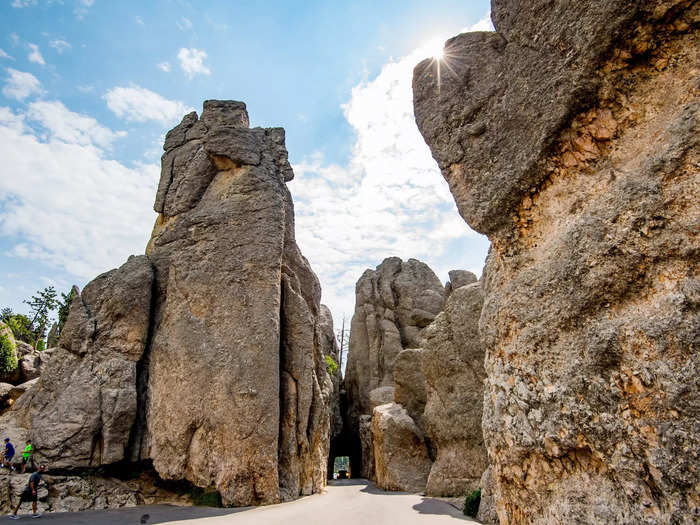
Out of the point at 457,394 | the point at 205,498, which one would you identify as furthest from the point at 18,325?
the point at 457,394

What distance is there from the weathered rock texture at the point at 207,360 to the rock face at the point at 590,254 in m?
10.4

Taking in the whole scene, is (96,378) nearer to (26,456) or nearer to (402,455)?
(26,456)

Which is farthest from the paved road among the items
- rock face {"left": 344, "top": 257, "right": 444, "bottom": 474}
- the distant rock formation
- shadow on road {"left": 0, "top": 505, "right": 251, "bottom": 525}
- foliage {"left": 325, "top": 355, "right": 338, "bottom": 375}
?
foliage {"left": 325, "top": 355, "right": 338, "bottom": 375}

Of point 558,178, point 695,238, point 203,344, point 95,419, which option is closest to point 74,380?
point 95,419

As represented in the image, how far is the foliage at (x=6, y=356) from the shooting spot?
25.1 m

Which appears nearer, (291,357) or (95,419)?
(95,419)

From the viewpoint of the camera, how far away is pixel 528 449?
13.1 feet

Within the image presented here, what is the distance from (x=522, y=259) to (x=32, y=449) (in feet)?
51.0

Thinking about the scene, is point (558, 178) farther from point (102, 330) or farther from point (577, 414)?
point (102, 330)

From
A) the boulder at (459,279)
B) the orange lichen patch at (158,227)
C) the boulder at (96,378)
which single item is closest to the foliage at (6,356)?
the orange lichen patch at (158,227)

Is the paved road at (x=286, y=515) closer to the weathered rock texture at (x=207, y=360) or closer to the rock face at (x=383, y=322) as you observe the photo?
the weathered rock texture at (x=207, y=360)

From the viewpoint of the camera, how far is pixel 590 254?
12.1ft

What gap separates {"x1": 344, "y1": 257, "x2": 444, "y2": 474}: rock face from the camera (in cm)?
3347

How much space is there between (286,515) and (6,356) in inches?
984
